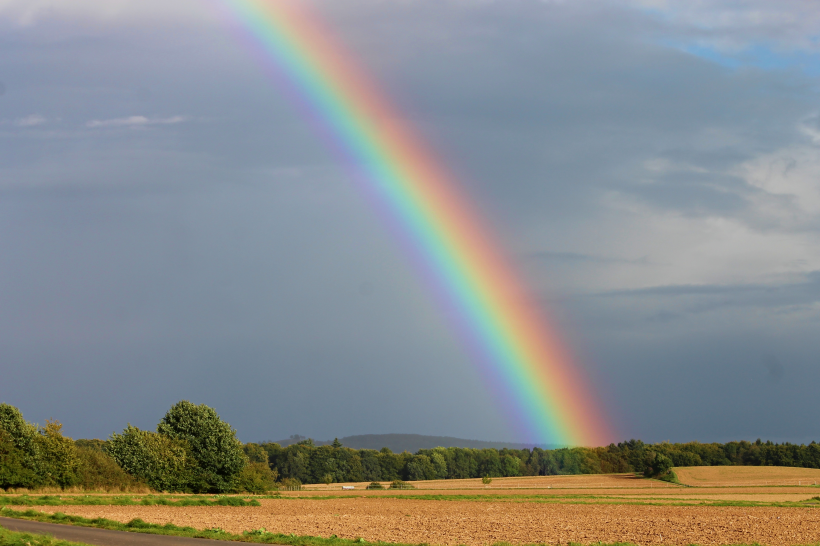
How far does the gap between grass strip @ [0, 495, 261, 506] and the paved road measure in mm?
12636

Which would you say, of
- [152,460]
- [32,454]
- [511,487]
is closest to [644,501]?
[152,460]

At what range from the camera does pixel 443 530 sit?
34.4 metres

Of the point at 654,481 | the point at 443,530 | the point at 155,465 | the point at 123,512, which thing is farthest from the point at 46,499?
the point at 654,481

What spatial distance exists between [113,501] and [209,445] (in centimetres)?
1836

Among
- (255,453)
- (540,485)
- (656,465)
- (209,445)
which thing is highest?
(209,445)

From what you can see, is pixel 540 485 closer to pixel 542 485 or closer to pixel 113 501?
pixel 542 485

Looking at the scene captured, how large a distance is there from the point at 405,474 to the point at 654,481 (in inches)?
2735

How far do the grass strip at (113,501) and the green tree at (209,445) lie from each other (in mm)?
10767

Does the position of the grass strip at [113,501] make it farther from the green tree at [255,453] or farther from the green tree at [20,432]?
the green tree at [255,453]

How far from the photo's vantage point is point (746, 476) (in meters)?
135

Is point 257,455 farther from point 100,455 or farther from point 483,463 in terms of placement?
point 100,455

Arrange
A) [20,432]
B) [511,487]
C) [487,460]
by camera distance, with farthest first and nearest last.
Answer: [487,460] < [511,487] < [20,432]

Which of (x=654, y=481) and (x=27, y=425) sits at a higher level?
(x=27, y=425)

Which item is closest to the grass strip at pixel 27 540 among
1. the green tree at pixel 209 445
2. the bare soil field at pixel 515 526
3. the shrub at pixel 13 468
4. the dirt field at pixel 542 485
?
the bare soil field at pixel 515 526
